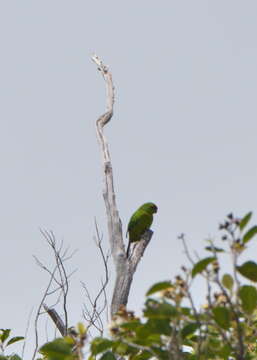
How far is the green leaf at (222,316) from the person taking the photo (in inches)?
65.9

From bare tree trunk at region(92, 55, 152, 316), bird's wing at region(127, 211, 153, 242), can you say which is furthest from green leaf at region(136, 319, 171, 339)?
bird's wing at region(127, 211, 153, 242)

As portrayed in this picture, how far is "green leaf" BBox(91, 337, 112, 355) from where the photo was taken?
5.77 ft

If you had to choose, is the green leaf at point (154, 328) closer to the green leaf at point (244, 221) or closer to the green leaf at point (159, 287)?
the green leaf at point (159, 287)

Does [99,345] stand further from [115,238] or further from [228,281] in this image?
[115,238]

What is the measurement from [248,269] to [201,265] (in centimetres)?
21

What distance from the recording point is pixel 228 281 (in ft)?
5.80

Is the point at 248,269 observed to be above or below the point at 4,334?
below

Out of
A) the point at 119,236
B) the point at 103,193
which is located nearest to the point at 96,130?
the point at 103,193

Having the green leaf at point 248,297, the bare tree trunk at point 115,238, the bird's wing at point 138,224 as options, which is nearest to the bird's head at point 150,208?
the bird's wing at point 138,224

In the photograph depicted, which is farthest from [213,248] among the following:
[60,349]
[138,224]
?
[138,224]

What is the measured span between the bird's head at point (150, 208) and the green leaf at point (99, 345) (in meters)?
5.44

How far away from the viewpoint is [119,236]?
5.32 metres

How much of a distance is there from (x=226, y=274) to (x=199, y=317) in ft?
0.55

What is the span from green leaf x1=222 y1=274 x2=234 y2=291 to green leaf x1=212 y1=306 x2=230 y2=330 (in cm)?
10
